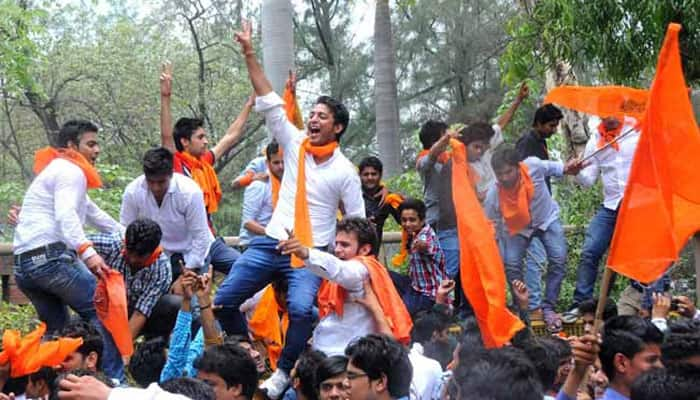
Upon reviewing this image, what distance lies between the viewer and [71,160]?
Answer: 8.23 m

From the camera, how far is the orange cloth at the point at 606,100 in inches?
289

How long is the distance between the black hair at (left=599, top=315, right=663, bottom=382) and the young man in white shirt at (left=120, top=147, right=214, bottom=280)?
3341 mm

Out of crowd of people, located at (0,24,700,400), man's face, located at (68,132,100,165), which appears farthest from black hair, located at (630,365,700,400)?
man's face, located at (68,132,100,165)

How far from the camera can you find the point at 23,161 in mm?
25375

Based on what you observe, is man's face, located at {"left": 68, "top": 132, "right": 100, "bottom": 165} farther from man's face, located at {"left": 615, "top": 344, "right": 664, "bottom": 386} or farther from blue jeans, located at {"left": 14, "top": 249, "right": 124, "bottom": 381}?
man's face, located at {"left": 615, "top": 344, "right": 664, "bottom": 386}

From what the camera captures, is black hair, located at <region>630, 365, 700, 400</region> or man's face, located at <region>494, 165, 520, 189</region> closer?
black hair, located at <region>630, 365, 700, 400</region>

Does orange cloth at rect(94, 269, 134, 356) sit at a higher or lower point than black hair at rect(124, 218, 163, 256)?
lower

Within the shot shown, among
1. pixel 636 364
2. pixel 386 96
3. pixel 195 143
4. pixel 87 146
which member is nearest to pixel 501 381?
pixel 636 364

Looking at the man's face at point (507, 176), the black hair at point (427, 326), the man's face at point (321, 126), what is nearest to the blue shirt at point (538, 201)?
the man's face at point (507, 176)

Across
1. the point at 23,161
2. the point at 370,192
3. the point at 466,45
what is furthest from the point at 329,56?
the point at 370,192

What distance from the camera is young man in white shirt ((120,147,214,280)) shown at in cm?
838

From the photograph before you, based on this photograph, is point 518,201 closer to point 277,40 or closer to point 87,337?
point 277,40

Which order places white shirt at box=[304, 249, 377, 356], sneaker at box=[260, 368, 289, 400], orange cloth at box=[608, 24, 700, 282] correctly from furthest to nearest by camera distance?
sneaker at box=[260, 368, 289, 400]
white shirt at box=[304, 249, 377, 356]
orange cloth at box=[608, 24, 700, 282]

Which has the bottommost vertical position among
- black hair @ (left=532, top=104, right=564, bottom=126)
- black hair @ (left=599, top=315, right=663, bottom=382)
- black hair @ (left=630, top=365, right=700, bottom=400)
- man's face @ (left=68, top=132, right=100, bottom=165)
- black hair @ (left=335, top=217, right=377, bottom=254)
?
black hair @ (left=599, top=315, right=663, bottom=382)
